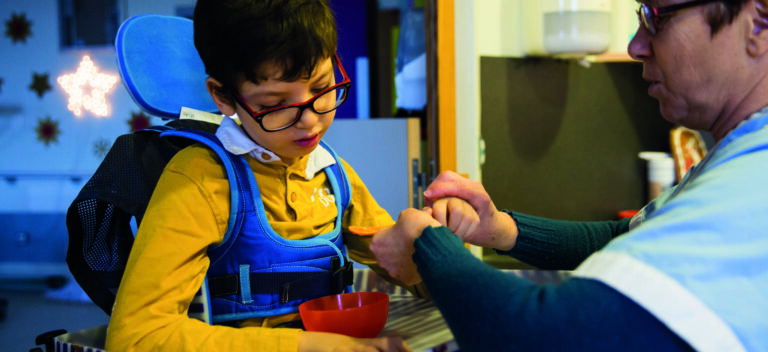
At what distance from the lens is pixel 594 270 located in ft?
1.60

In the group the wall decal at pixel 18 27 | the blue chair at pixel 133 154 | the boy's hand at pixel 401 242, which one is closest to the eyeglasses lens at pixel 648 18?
the boy's hand at pixel 401 242

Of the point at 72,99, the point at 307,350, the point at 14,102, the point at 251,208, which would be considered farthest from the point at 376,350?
the point at 14,102

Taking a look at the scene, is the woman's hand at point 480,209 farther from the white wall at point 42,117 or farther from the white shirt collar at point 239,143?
the white wall at point 42,117

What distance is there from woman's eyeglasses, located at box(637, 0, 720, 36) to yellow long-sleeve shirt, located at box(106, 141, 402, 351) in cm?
58

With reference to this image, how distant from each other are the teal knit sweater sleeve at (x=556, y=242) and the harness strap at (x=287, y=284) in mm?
336

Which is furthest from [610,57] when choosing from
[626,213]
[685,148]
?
[626,213]

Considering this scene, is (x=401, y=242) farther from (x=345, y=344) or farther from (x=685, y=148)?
(x=685, y=148)

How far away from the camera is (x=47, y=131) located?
12.8 feet

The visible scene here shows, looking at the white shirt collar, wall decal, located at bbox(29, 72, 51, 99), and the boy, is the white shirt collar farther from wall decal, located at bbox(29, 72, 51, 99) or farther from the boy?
wall decal, located at bbox(29, 72, 51, 99)

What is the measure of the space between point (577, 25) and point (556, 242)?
1.02 metres

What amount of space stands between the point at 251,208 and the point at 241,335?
20 cm

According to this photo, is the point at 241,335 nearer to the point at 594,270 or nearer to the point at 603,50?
the point at 594,270

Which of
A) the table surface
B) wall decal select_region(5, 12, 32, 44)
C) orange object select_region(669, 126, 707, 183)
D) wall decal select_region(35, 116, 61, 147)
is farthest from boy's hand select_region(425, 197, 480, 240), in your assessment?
wall decal select_region(5, 12, 32, 44)

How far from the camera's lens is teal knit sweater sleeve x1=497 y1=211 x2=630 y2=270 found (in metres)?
1.02
